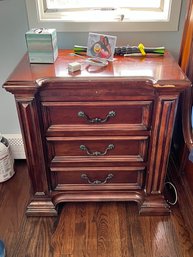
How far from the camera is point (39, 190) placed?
4.54 ft

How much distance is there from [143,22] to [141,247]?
117 cm

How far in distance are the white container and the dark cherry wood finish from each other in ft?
1.15

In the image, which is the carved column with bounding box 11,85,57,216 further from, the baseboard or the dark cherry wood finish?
the baseboard

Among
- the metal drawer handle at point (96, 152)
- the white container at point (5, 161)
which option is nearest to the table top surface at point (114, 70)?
the metal drawer handle at point (96, 152)

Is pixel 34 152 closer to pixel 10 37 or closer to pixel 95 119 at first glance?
pixel 95 119

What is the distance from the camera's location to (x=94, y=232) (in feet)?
4.46

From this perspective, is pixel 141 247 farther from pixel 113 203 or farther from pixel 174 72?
pixel 174 72

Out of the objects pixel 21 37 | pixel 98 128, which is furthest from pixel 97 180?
pixel 21 37

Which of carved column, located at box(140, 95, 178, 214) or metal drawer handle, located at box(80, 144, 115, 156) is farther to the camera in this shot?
metal drawer handle, located at box(80, 144, 115, 156)

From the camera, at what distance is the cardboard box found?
1164 mm

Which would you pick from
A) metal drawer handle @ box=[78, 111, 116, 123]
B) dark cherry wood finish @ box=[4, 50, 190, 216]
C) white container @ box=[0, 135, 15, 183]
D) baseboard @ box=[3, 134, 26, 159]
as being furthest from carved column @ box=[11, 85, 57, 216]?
baseboard @ box=[3, 134, 26, 159]

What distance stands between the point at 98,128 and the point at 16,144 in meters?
0.82

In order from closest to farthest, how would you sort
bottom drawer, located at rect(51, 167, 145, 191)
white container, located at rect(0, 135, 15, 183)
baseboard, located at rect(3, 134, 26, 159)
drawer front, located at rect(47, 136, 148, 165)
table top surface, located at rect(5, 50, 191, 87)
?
table top surface, located at rect(5, 50, 191, 87)
drawer front, located at rect(47, 136, 148, 165)
bottom drawer, located at rect(51, 167, 145, 191)
white container, located at rect(0, 135, 15, 183)
baseboard, located at rect(3, 134, 26, 159)

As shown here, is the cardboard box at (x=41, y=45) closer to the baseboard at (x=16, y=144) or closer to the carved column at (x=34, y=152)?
the carved column at (x=34, y=152)
